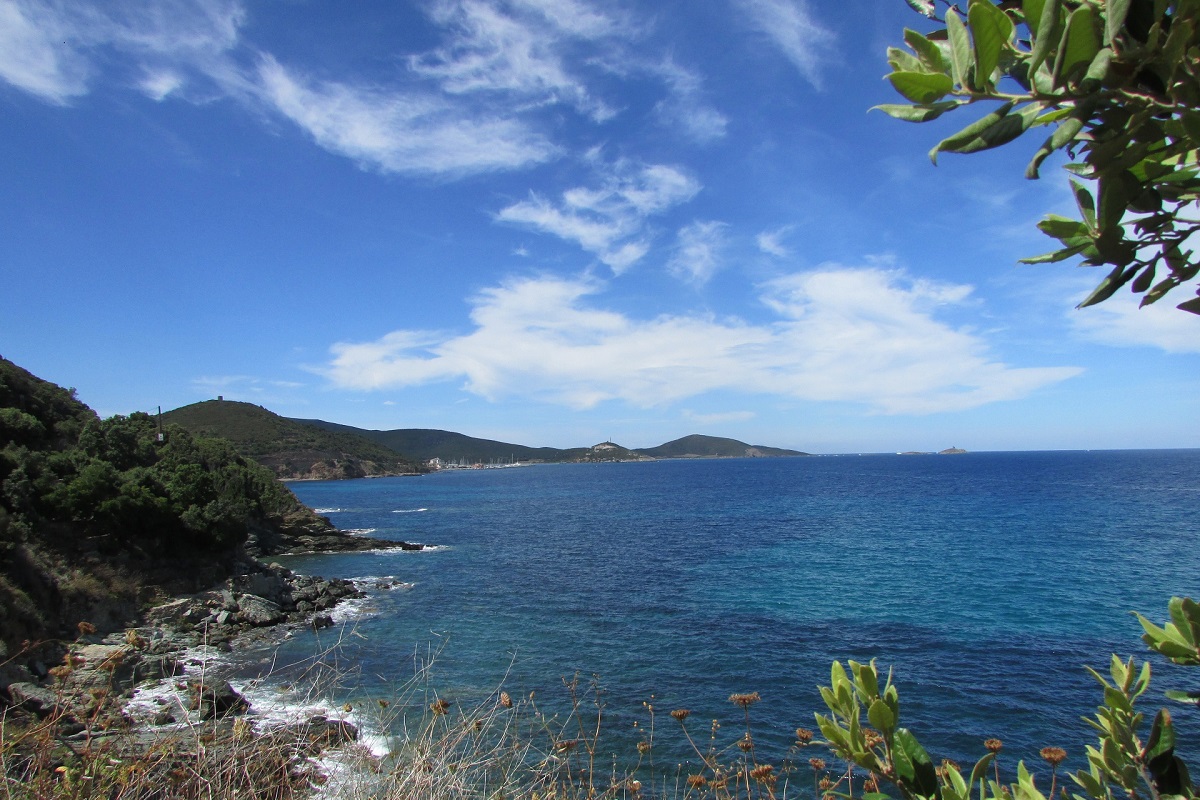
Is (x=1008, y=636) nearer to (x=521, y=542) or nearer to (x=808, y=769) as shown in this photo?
(x=808, y=769)

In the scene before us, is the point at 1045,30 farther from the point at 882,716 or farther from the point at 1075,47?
the point at 882,716

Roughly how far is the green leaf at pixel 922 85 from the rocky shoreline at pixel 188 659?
4414mm

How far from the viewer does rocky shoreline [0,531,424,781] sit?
426 centimetres

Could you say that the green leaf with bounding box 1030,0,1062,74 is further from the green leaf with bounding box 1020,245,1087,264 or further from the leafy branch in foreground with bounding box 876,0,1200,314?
the green leaf with bounding box 1020,245,1087,264

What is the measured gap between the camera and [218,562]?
31031 millimetres

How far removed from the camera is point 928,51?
1292 mm

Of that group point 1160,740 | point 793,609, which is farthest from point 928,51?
point 793,609

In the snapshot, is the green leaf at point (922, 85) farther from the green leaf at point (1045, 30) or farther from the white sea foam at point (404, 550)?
the white sea foam at point (404, 550)

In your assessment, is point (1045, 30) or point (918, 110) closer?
point (1045, 30)

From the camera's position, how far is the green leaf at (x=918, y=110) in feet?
4.16

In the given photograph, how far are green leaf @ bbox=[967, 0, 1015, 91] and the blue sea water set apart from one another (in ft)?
19.4

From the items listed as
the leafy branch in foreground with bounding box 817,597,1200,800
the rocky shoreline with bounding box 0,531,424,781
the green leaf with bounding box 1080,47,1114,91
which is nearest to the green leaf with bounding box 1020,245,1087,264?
the green leaf with bounding box 1080,47,1114,91

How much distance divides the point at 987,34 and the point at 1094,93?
29 cm

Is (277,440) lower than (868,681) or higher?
higher
